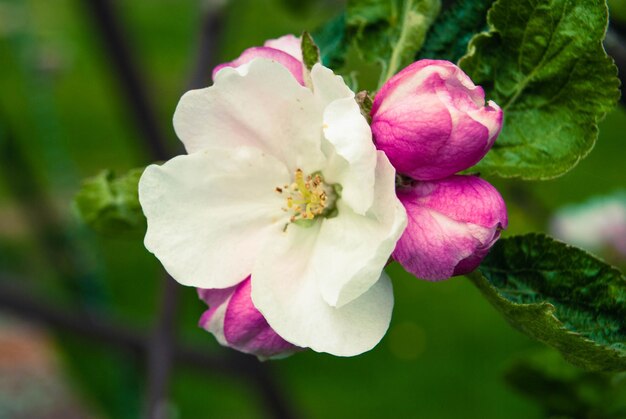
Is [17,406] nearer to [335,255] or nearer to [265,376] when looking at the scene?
[265,376]

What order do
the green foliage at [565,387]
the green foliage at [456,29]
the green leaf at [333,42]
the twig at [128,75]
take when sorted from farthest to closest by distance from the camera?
the twig at [128,75]
the green foliage at [565,387]
the green leaf at [333,42]
the green foliage at [456,29]

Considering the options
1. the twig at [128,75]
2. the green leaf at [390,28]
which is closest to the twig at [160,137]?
the twig at [128,75]

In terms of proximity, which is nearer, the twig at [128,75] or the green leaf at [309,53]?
the green leaf at [309,53]

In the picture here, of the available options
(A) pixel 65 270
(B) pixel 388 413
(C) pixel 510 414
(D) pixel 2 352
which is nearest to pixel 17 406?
(D) pixel 2 352

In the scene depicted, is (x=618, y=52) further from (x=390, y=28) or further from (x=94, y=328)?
(x=94, y=328)

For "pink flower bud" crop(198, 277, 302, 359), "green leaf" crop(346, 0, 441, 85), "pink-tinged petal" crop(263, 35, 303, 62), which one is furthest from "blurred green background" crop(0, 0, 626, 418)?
"pink flower bud" crop(198, 277, 302, 359)

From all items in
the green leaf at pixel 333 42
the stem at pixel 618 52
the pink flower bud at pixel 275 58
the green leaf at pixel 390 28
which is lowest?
the stem at pixel 618 52

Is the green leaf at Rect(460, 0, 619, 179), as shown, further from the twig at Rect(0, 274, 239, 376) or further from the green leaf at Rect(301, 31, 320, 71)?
the twig at Rect(0, 274, 239, 376)

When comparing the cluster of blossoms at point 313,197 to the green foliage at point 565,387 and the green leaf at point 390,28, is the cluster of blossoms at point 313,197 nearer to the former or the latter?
the green leaf at point 390,28
